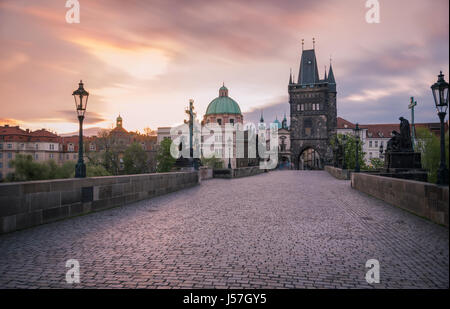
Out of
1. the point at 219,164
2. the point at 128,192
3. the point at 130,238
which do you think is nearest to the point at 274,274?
the point at 130,238

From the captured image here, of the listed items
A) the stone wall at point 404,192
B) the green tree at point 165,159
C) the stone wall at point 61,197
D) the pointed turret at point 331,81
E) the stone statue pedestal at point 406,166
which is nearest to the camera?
the stone wall at point 61,197

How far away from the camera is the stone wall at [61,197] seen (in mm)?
6172

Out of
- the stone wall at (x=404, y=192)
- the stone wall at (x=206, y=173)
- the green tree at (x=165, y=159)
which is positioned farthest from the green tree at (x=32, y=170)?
the stone wall at (x=404, y=192)

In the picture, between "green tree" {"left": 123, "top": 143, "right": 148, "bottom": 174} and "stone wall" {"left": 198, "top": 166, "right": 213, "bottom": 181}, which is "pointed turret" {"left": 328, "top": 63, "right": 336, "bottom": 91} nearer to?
"green tree" {"left": 123, "top": 143, "right": 148, "bottom": 174}

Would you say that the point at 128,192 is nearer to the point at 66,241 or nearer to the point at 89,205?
the point at 89,205

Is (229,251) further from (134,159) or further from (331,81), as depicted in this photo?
(331,81)

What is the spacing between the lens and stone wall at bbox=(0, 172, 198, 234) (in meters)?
6.17

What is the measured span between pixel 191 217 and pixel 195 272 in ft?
13.6

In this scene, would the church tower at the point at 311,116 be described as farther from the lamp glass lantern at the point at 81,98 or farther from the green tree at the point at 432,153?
the lamp glass lantern at the point at 81,98

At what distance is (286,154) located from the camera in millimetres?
95938

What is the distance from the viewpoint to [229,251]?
16.1ft

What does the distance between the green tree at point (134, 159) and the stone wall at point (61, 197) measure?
46.3 m

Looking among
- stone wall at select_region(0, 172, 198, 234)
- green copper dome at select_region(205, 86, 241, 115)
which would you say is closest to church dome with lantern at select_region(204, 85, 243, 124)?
green copper dome at select_region(205, 86, 241, 115)
